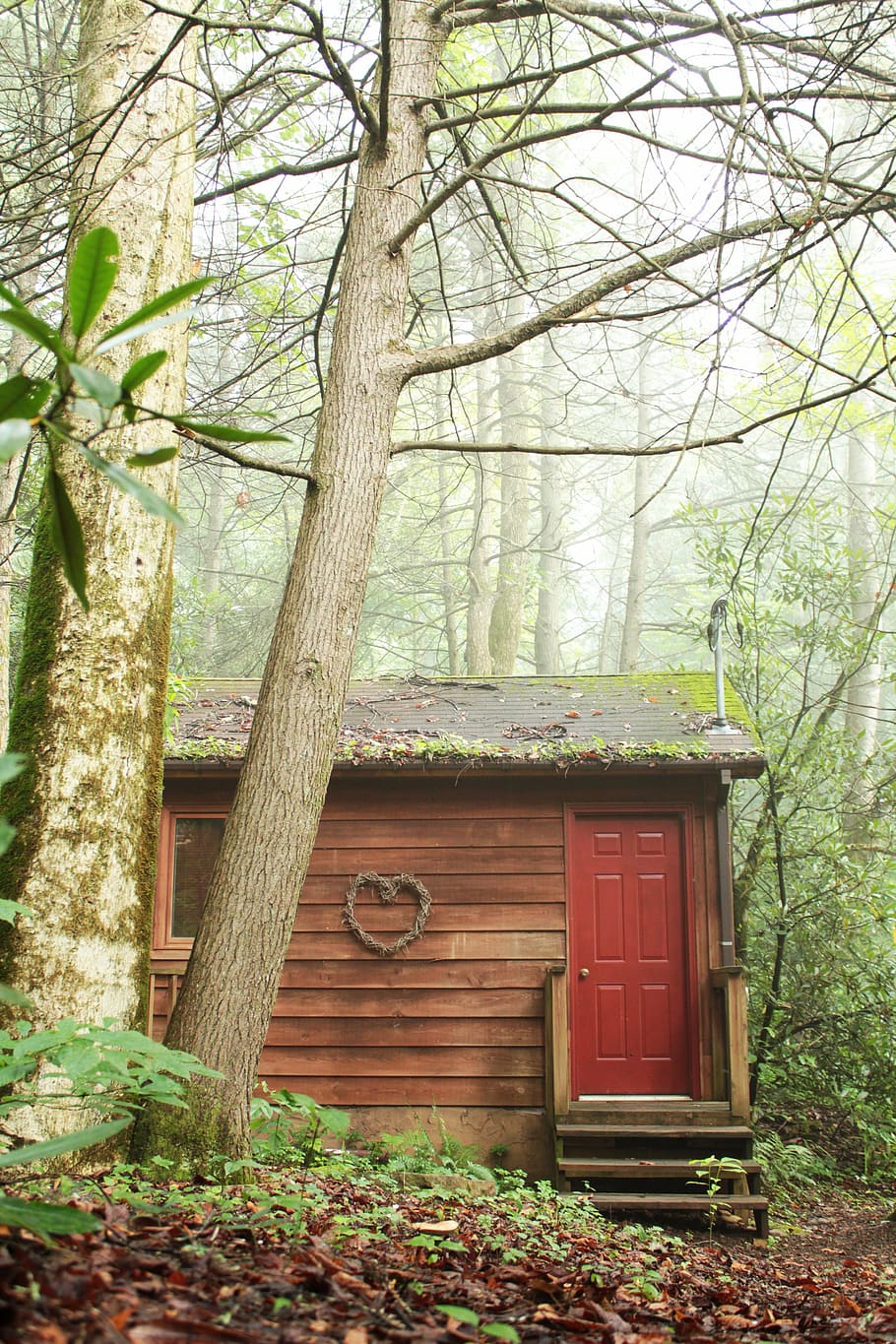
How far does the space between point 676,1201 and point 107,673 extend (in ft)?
17.3

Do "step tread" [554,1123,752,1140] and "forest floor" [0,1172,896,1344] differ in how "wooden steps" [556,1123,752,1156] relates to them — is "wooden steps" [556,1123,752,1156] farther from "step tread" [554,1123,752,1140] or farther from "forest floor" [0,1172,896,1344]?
"forest floor" [0,1172,896,1344]

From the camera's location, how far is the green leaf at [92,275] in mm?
1216

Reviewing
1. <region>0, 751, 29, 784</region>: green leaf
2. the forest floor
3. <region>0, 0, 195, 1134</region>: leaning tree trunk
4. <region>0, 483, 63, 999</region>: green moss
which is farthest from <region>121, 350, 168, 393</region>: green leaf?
<region>0, 0, 195, 1134</region>: leaning tree trunk

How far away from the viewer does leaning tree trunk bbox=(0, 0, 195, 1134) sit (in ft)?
11.1

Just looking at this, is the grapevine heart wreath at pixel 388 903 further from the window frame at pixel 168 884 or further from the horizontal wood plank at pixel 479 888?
the window frame at pixel 168 884

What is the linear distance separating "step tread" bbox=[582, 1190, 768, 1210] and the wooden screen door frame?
1311 millimetres

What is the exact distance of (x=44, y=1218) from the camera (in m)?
1.22

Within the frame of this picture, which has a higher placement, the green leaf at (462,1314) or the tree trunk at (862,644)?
the tree trunk at (862,644)

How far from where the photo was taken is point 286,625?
4250 millimetres

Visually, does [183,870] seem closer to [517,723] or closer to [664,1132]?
[517,723]

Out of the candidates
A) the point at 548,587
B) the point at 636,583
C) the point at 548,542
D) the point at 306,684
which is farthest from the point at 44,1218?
the point at 548,542

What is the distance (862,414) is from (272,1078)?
1166 cm

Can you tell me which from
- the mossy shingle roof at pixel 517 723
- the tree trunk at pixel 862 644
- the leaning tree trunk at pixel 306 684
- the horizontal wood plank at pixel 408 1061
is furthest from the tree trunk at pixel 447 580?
the leaning tree trunk at pixel 306 684

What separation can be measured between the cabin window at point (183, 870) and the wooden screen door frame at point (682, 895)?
294 cm
